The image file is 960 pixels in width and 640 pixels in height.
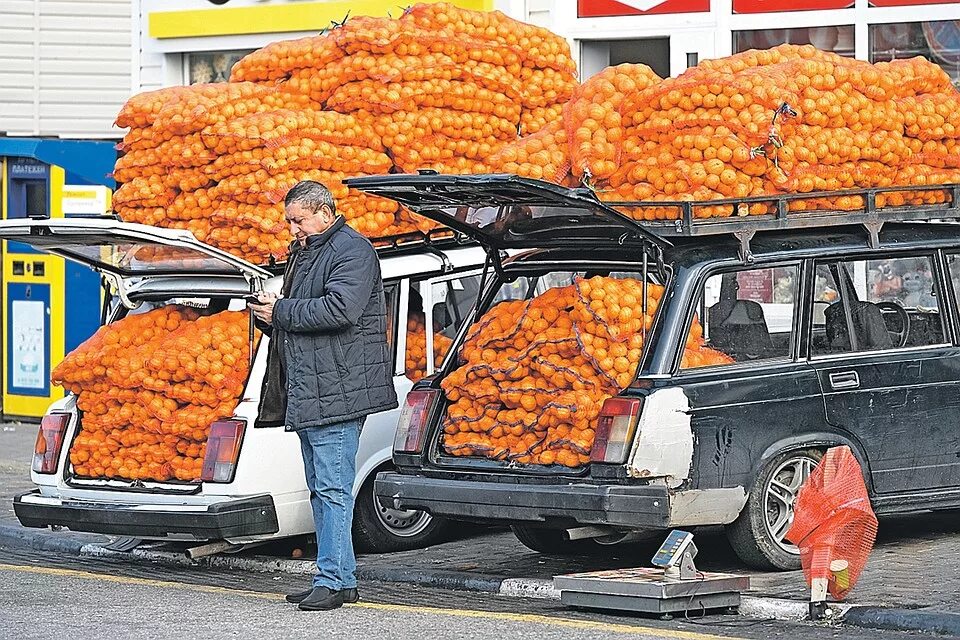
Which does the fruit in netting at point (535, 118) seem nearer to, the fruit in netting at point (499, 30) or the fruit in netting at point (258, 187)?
the fruit in netting at point (499, 30)

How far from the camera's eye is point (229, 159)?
10.4 metres

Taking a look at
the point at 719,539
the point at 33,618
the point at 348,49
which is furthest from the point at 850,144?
the point at 33,618

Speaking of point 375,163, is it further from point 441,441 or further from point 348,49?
point 441,441

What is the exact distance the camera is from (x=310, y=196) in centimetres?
897

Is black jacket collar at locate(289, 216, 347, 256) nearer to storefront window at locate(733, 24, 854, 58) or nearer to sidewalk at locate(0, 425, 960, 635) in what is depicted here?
sidewalk at locate(0, 425, 960, 635)

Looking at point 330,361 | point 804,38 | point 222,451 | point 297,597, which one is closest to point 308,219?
point 330,361

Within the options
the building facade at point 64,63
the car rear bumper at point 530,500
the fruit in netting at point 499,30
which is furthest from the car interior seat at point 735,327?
the building facade at point 64,63

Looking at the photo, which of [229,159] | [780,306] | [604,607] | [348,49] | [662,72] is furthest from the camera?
[662,72]

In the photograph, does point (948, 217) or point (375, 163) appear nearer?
point (948, 217)

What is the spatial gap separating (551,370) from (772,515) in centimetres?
132

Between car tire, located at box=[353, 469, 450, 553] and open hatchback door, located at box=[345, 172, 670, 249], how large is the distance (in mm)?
1601

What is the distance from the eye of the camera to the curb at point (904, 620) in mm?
7945

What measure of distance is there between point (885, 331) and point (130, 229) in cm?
395

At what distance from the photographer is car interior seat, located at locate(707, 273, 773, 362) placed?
9.23 meters
